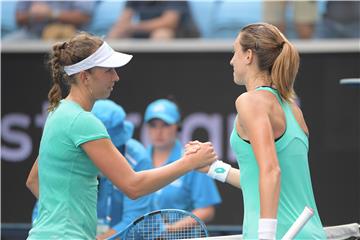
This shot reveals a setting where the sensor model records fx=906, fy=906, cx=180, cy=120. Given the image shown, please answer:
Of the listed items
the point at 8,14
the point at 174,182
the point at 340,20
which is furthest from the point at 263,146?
the point at 8,14

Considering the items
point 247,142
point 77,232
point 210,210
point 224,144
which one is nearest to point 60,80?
point 77,232

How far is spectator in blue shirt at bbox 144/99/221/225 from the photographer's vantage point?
6078mm

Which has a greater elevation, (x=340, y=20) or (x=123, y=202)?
(x=340, y=20)

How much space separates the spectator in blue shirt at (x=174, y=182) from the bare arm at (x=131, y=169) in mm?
2304

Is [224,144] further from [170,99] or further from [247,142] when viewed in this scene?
[247,142]

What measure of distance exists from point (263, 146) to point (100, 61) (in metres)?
0.86

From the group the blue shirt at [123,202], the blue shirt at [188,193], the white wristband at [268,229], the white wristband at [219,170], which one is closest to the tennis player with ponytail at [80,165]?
the white wristband at [219,170]

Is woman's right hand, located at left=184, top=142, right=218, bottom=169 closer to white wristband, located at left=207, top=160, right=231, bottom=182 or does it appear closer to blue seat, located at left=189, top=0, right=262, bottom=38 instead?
white wristband, located at left=207, top=160, right=231, bottom=182

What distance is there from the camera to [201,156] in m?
3.51

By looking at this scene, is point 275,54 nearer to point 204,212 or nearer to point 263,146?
point 263,146

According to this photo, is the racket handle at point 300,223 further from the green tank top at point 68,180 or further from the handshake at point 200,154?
the green tank top at point 68,180

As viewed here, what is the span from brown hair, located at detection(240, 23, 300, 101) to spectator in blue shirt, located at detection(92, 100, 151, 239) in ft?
6.82

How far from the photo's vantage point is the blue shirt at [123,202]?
5348 mm

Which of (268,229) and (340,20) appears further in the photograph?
(340,20)
